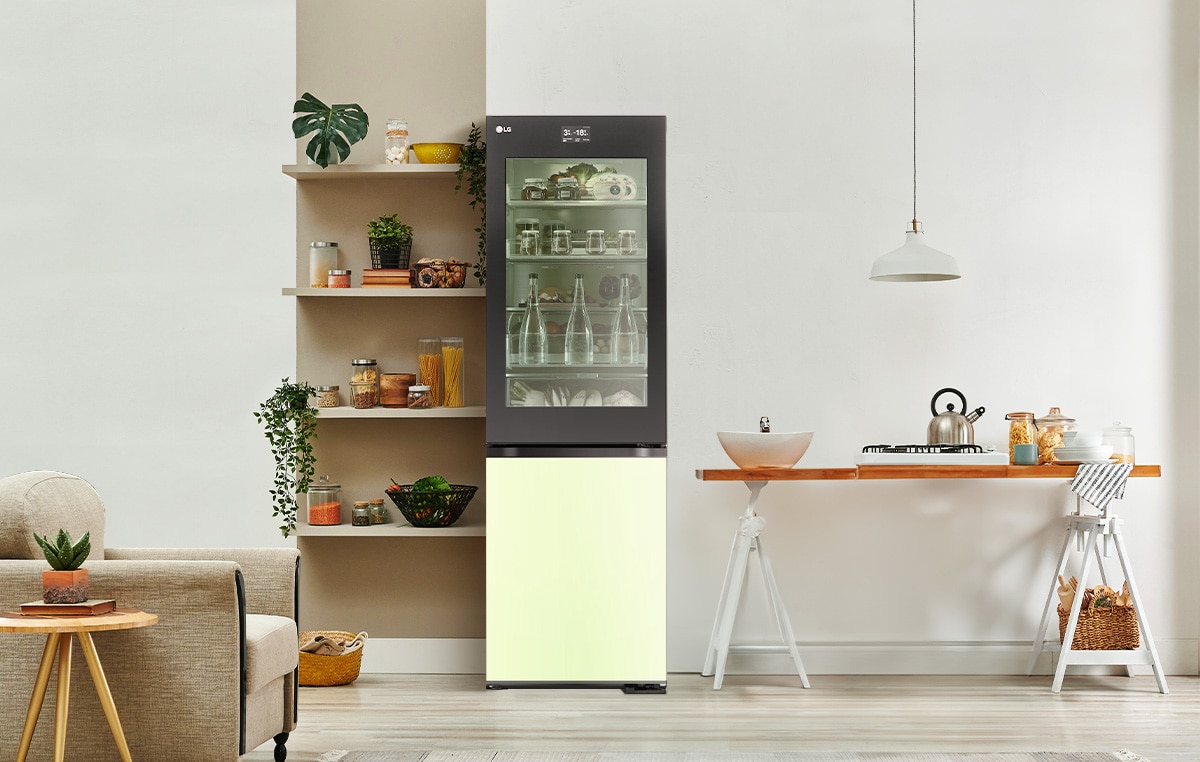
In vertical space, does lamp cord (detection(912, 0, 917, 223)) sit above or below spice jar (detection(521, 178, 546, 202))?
above

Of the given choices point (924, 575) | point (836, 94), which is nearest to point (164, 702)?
point (924, 575)

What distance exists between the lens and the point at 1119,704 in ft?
12.7

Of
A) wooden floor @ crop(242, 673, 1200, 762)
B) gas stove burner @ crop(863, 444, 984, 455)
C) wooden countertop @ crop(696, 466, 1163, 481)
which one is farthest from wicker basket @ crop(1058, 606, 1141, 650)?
gas stove burner @ crop(863, 444, 984, 455)

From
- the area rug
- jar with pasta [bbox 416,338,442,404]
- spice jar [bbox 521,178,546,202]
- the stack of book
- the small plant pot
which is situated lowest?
the area rug

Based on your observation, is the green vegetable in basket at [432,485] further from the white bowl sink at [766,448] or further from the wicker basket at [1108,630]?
the wicker basket at [1108,630]

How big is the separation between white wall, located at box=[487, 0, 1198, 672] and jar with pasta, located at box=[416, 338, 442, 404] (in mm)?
989

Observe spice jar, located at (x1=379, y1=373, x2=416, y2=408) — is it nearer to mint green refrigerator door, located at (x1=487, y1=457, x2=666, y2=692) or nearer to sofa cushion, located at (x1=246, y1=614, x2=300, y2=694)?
mint green refrigerator door, located at (x1=487, y1=457, x2=666, y2=692)

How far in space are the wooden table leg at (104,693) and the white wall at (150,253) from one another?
207 centimetres

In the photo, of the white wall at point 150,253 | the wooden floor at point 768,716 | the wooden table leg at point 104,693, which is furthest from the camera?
the white wall at point 150,253

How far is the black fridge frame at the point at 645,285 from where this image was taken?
13.4 ft

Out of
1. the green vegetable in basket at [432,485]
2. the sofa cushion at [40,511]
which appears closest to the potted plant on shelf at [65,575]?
the sofa cushion at [40,511]

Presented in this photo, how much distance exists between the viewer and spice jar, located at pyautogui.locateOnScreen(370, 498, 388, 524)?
4418 millimetres

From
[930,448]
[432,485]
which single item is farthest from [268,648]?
[930,448]

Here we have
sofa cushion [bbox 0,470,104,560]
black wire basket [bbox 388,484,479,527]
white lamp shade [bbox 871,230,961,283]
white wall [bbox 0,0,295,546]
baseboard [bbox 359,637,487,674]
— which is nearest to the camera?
sofa cushion [bbox 0,470,104,560]
